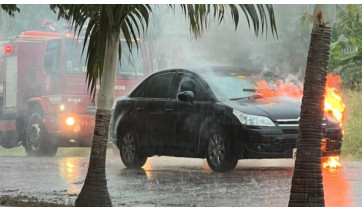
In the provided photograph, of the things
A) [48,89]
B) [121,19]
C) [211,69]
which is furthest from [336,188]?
[48,89]

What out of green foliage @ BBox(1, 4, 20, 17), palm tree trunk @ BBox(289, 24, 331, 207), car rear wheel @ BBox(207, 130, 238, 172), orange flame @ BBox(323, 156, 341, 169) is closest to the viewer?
palm tree trunk @ BBox(289, 24, 331, 207)

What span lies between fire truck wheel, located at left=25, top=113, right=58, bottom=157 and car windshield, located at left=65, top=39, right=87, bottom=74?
2.62 ft

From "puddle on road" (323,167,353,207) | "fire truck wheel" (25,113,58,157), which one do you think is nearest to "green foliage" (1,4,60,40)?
"fire truck wheel" (25,113,58,157)

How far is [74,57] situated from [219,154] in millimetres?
2294

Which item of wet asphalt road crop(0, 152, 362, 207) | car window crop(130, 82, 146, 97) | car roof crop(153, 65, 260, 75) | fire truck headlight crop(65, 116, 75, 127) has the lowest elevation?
wet asphalt road crop(0, 152, 362, 207)

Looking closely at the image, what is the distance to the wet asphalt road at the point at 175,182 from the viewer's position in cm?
1265

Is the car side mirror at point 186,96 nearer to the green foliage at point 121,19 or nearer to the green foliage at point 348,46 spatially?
the green foliage at point 121,19

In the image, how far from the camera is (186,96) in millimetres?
13203

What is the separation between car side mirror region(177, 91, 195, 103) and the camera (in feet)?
43.1

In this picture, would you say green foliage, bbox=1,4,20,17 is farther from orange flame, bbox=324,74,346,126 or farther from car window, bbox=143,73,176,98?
orange flame, bbox=324,74,346,126

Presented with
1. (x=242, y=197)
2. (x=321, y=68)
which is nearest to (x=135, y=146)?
(x=242, y=197)

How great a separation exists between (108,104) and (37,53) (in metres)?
1.38

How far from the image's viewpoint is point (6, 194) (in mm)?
13852
